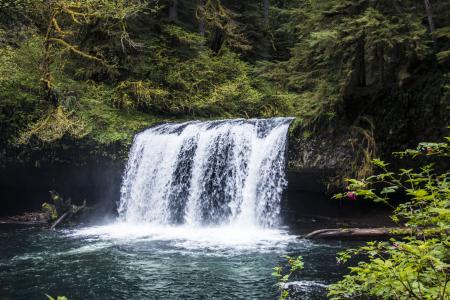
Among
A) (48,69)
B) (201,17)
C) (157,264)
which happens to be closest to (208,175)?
(157,264)

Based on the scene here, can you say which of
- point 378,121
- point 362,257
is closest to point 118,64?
point 378,121

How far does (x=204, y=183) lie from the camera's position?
589 inches

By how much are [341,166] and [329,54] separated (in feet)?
11.2

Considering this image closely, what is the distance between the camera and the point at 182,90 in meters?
21.0

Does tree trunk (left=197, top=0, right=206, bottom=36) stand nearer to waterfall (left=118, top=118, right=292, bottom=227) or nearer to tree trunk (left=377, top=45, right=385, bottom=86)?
waterfall (left=118, top=118, right=292, bottom=227)

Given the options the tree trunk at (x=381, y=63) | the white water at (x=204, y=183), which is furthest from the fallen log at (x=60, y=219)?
the tree trunk at (x=381, y=63)

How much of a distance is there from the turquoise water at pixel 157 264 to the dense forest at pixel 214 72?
Result: 3.81m

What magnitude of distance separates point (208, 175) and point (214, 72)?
29.6ft

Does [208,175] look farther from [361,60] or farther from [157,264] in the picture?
[361,60]

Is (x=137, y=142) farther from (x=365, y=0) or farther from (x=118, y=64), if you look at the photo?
(x=365, y=0)

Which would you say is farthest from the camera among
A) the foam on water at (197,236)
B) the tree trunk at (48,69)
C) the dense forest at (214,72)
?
the tree trunk at (48,69)

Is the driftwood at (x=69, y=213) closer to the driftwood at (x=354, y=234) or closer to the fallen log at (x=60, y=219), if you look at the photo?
the fallen log at (x=60, y=219)

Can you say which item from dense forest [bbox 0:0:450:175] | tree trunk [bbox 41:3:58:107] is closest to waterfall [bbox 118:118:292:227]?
dense forest [bbox 0:0:450:175]

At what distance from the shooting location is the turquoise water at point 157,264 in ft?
24.6
